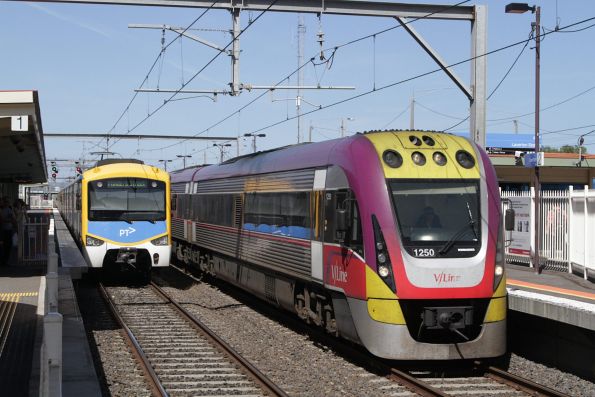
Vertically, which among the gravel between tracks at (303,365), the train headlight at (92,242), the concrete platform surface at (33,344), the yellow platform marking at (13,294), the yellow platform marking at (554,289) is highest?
the train headlight at (92,242)

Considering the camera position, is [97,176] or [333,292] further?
[97,176]

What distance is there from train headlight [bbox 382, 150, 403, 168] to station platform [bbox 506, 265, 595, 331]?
2.51m

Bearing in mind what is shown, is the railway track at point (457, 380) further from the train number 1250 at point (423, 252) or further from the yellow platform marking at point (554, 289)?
the yellow platform marking at point (554, 289)

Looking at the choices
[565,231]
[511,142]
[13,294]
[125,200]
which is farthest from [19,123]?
[511,142]

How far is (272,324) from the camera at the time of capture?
13.3 m

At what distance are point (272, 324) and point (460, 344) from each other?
473 cm

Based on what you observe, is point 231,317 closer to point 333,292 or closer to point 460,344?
point 333,292

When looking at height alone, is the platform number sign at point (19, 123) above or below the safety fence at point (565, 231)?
above

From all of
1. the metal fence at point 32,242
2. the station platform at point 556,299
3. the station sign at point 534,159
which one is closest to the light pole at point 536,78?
→ the station sign at point 534,159

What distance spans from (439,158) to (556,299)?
238 cm

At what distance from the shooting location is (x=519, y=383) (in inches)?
348

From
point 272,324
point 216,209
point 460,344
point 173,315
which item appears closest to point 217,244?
point 216,209

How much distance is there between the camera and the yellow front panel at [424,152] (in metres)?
9.73

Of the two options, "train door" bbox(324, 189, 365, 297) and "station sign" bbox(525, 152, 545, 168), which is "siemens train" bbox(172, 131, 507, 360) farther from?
"station sign" bbox(525, 152, 545, 168)
